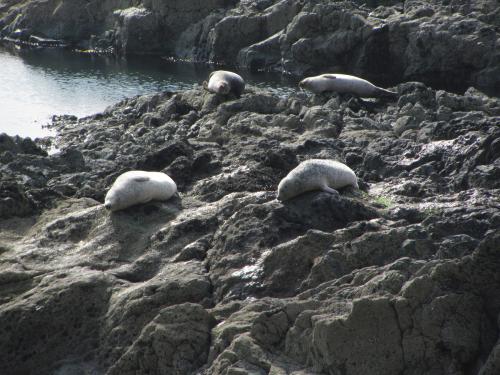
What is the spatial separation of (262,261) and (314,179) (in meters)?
2.57

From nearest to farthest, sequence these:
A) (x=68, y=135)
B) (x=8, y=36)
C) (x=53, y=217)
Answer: (x=53, y=217), (x=68, y=135), (x=8, y=36)

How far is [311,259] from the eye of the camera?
35.4 ft

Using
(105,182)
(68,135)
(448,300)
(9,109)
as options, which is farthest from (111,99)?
(448,300)

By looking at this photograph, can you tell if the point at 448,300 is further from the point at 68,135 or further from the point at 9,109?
the point at 9,109

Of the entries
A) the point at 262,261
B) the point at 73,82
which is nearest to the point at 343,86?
the point at 262,261

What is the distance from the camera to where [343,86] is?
25.8 meters

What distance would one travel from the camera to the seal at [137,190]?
44.5 feet

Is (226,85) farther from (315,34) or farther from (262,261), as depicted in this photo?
(315,34)

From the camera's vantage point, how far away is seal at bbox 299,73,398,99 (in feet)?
83.9

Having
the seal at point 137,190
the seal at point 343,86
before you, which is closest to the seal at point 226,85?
the seal at point 343,86

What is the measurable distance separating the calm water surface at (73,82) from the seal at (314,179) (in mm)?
19265

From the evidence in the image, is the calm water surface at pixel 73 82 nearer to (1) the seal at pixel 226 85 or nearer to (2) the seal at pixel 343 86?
(1) the seal at pixel 226 85

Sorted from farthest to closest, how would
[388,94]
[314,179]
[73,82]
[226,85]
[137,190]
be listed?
[73,82] < [388,94] < [226,85] < [137,190] < [314,179]

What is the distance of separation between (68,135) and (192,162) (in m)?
13.8
